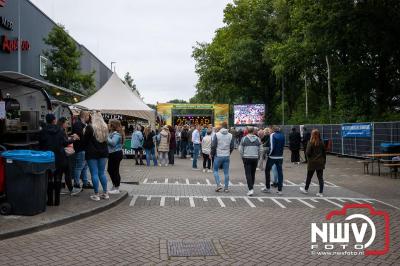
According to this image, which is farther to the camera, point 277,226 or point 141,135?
point 141,135

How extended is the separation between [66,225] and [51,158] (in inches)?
50.4

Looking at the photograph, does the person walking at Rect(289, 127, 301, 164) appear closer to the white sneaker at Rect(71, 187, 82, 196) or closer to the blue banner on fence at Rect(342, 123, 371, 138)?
the blue banner on fence at Rect(342, 123, 371, 138)

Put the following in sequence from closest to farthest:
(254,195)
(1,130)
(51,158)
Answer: (51,158) → (1,130) → (254,195)

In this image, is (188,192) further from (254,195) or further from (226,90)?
(226,90)

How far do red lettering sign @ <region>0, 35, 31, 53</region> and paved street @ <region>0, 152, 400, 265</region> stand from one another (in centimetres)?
2155

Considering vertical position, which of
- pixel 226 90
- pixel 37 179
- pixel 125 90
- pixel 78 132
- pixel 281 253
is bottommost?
pixel 281 253

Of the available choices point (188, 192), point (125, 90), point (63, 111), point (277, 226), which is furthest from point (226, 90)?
point (277, 226)

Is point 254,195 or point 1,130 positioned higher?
point 1,130

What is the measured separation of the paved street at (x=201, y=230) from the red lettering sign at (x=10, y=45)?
2155 cm

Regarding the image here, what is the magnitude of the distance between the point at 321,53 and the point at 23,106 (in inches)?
970

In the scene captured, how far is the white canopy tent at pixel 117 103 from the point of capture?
69.3ft

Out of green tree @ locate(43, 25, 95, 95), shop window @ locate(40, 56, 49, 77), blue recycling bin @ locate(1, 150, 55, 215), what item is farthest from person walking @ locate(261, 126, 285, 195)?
shop window @ locate(40, 56, 49, 77)

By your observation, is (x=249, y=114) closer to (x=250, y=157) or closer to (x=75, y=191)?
(x=250, y=157)

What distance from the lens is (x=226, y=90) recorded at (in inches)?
2312
